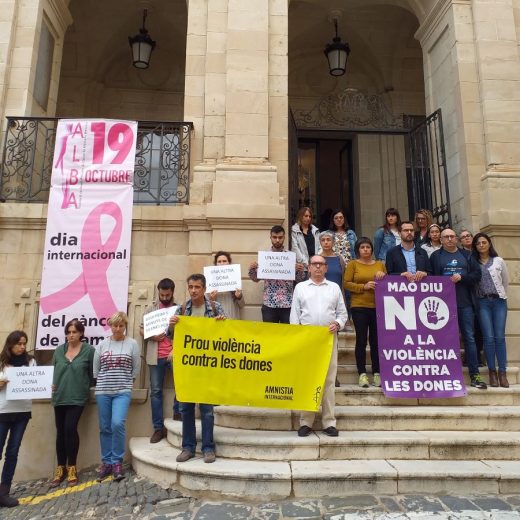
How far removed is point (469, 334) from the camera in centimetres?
599

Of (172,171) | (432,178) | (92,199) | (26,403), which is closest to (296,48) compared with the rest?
(432,178)

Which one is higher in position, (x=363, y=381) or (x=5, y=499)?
(x=363, y=381)

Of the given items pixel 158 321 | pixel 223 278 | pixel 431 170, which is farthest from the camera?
pixel 431 170

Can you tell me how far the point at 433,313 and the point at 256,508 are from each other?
3401 millimetres

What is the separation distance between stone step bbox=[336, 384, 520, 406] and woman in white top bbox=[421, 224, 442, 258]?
2118 millimetres

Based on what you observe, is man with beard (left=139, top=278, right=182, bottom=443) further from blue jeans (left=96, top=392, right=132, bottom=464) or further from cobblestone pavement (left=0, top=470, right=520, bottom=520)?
cobblestone pavement (left=0, top=470, right=520, bottom=520)

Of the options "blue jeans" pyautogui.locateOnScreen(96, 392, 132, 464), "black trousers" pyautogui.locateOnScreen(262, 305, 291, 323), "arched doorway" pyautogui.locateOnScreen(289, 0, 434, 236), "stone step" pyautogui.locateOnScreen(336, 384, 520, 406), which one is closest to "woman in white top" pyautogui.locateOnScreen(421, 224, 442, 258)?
"stone step" pyautogui.locateOnScreen(336, 384, 520, 406)

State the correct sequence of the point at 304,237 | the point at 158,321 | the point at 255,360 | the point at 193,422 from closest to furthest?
the point at 193,422, the point at 255,360, the point at 158,321, the point at 304,237

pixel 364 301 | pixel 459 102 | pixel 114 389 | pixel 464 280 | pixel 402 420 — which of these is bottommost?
pixel 402 420

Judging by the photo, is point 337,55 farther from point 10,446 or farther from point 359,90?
point 10,446

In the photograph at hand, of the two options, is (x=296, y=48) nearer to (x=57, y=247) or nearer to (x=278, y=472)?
(x=57, y=247)

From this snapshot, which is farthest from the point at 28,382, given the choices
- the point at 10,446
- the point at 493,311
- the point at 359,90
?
the point at 359,90

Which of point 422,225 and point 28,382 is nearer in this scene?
point 28,382

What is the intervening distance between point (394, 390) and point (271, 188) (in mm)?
3601
